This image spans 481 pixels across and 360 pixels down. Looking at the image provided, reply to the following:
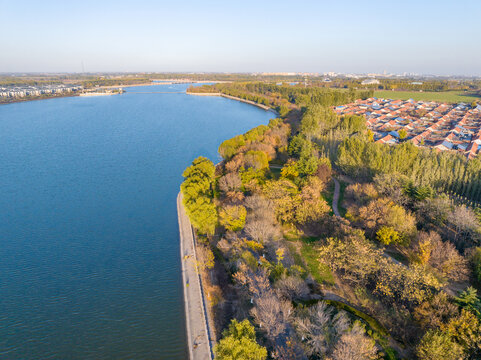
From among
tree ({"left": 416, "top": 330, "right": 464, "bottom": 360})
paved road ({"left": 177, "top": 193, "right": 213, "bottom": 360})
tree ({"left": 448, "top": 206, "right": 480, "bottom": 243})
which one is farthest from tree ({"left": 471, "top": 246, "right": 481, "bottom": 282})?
paved road ({"left": 177, "top": 193, "right": 213, "bottom": 360})

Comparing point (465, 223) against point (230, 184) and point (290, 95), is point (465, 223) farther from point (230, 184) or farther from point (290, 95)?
point (290, 95)

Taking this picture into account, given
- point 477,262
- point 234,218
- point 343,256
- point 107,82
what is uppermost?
point 107,82

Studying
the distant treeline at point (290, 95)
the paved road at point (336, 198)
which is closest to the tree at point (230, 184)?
the paved road at point (336, 198)

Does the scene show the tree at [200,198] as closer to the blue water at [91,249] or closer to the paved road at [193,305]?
the paved road at [193,305]

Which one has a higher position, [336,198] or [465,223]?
[465,223]

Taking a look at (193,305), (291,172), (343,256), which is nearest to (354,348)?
(343,256)

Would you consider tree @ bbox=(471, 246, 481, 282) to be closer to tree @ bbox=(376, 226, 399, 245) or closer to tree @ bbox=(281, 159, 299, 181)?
tree @ bbox=(376, 226, 399, 245)

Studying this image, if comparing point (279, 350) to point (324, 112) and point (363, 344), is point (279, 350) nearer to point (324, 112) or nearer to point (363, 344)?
point (363, 344)
